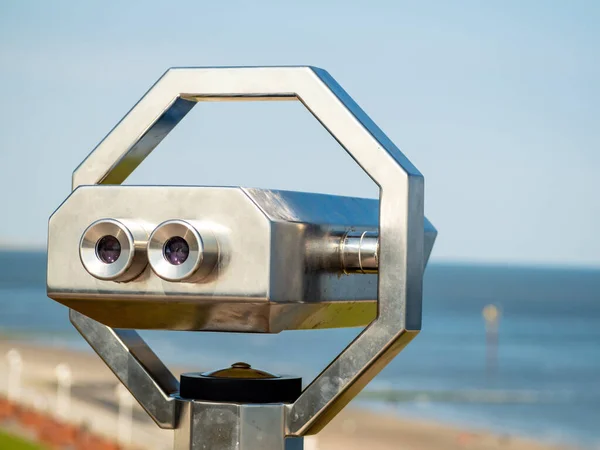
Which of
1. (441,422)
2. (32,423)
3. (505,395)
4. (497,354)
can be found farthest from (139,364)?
(497,354)

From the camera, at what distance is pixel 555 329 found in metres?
44.3

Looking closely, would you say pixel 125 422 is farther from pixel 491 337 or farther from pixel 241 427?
pixel 491 337

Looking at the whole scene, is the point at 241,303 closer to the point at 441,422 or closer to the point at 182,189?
the point at 182,189

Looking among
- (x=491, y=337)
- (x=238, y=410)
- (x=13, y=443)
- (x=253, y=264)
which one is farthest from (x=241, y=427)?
(x=491, y=337)

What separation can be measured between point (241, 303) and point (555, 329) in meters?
44.4

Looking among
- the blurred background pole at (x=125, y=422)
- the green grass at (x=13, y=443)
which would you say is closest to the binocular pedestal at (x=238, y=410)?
the green grass at (x=13, y=443)

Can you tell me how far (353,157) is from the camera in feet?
3.90

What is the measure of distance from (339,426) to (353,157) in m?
19.9

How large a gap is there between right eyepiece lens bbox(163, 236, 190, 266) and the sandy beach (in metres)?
13.3

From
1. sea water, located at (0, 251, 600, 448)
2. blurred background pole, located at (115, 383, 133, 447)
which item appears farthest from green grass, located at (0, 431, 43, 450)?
sea water, located at (0, 251, 600, 448)


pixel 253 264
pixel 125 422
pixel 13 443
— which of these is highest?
pixel 125 422

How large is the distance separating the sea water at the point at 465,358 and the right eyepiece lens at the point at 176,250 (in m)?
21.3

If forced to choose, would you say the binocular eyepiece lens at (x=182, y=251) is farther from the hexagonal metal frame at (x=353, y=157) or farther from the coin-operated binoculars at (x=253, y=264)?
the hexagonal metal frame at (x=353, y=157)

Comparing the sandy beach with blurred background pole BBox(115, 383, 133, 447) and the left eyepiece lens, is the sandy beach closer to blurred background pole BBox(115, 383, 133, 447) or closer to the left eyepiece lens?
blurred background pole BBox(115, 383, 133, 447)
